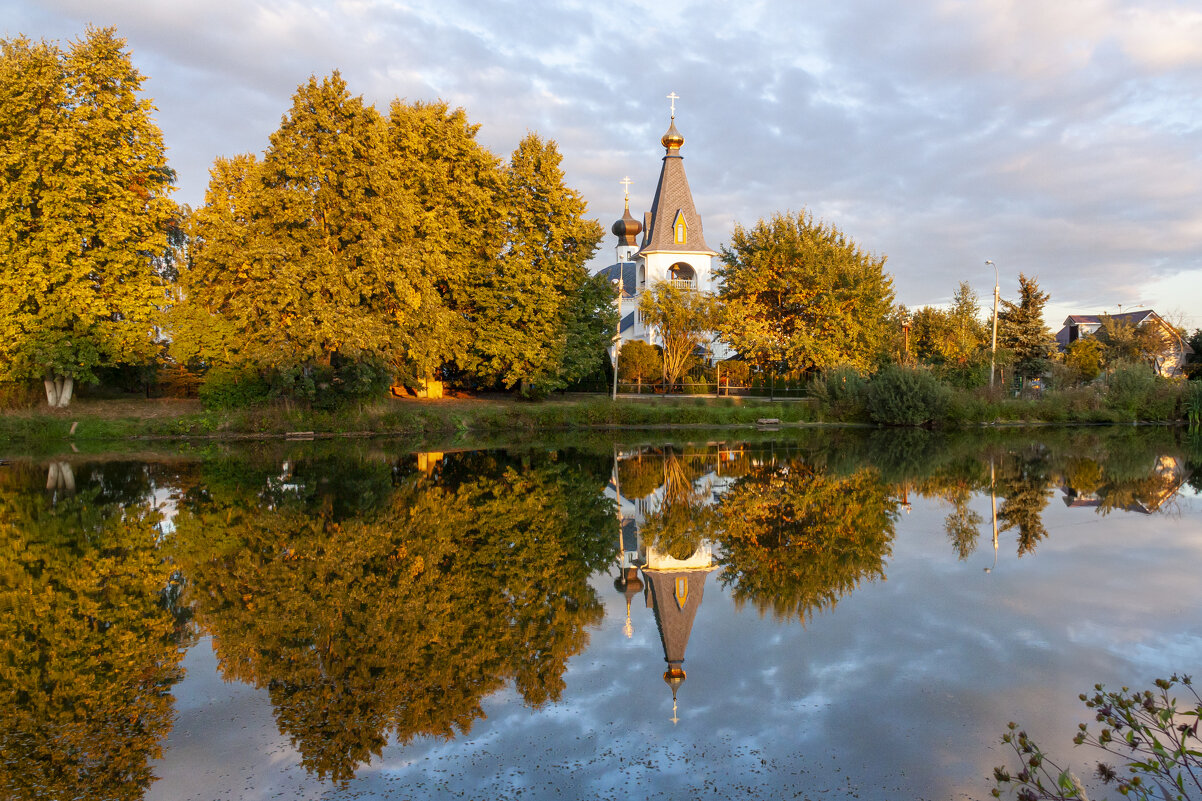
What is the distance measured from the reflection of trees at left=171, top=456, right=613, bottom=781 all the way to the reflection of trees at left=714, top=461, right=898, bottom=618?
1709 millimetres

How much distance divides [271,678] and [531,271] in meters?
31.7

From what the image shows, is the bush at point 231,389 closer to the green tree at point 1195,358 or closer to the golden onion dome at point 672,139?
the golden onion dome at point 672,139

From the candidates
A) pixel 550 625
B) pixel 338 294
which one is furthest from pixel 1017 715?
pixel 338 294

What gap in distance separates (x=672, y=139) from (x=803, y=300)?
63.5 feet

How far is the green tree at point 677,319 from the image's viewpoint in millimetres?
42000

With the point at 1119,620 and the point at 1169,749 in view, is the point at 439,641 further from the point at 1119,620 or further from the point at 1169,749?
the point at 1119,620

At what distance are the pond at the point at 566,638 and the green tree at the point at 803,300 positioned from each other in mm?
26350

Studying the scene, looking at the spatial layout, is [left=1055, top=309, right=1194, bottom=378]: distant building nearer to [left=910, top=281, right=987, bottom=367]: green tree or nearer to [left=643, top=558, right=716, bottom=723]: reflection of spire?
[left=910, top=281, right=987, bottom=367]: green tree

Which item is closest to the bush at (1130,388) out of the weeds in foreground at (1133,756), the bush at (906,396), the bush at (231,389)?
the bush at (906,396)

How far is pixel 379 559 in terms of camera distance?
30.3 feet

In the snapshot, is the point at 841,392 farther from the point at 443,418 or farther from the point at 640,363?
the point at 443,418

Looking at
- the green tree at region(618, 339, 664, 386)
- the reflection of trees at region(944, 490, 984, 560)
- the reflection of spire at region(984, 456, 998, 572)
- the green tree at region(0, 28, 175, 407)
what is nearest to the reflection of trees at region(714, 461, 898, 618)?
the reflection of trees at region(944, 490, 984, 560)

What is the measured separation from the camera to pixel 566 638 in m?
6.86

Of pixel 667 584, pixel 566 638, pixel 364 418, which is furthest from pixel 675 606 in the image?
pixel 364 418
